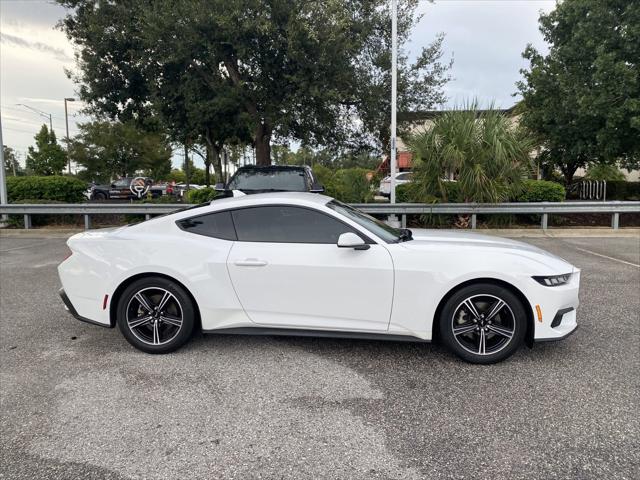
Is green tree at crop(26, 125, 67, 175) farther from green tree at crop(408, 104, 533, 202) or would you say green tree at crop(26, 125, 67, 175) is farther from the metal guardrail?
green tree at crop(408, 104, 533, 202)

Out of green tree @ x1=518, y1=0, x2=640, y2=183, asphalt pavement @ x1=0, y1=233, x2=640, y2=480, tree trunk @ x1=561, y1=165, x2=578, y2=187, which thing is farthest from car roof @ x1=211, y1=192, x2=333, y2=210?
tree trunk @ x1=561, y1=165, x2=578, y2=187

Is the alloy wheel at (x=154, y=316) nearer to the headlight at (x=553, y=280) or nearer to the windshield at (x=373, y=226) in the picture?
the windshield at (x=373, y=226)

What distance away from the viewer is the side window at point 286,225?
3896mm

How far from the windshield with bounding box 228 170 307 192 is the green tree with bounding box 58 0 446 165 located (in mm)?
4032

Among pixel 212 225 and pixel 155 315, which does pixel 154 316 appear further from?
pixel 212 225

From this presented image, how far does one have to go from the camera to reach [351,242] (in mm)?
3678

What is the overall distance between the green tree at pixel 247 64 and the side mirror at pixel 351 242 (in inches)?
355

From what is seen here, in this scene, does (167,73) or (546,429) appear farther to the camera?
(167,73)

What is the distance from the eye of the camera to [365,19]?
13.9 meters

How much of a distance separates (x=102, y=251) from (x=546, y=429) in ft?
12.2

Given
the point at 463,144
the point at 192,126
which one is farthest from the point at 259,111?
the point at 463,144

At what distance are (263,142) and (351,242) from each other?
11.8m

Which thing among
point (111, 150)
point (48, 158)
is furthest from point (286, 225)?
point (48, 158)

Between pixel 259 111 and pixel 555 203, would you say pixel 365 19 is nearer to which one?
pixel 259 111
